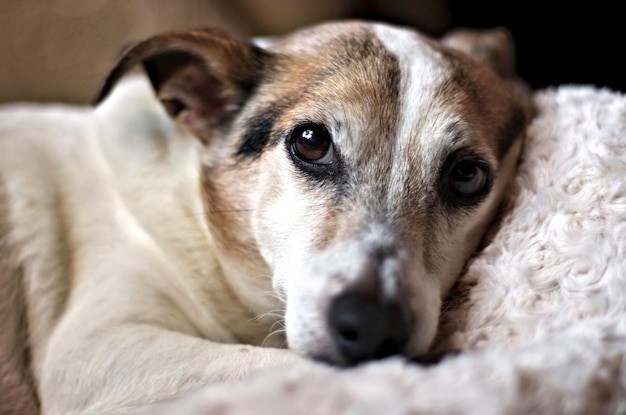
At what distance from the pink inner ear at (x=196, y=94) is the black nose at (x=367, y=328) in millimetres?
865

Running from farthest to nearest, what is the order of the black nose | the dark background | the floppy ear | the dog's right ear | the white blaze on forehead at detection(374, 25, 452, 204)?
the dark background, the floppy ear, the dog's right ear, the white blaze on forehead at detection(374, 25, 452, 204), the black nose

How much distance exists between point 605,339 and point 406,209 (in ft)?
1.75

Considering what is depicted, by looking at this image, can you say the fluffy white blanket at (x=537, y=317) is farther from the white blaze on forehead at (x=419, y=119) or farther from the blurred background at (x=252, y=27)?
the blurred background at (x=252, y=27)

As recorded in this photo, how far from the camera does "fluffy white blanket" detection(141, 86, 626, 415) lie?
958mm

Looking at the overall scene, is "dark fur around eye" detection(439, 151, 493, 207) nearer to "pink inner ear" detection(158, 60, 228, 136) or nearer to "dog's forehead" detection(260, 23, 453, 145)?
"dog's forehead" detection(260, 23, 453, 145)

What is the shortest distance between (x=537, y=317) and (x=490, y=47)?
48.7 inches

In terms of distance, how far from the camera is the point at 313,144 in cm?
159

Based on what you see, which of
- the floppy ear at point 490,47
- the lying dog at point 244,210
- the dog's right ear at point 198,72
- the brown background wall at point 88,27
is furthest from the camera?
the brown background wall at point 88,27

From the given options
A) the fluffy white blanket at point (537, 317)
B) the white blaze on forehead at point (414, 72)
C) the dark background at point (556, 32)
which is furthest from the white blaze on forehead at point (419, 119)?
the dark background at point (556, 32)

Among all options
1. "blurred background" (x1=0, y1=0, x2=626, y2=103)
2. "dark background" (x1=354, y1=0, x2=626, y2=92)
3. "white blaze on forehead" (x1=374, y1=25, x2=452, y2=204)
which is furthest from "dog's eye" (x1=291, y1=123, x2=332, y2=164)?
"dark background" (x1=354, y1=0, x2=626, y2=92)

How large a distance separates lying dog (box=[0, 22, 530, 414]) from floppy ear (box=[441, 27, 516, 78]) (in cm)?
16

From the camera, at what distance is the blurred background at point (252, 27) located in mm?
A: 2578

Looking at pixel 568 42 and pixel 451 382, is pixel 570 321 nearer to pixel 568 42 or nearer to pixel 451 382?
pixel 451 382

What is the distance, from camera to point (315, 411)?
94 centimetres
